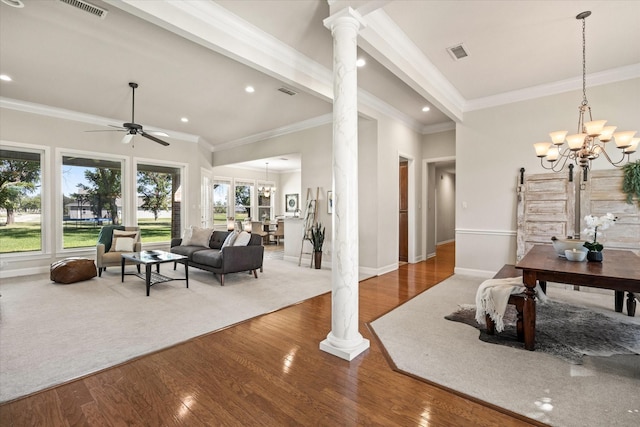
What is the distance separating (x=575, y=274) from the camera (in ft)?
7.34

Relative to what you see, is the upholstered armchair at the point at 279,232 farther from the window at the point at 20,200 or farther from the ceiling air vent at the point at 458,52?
the ceiling air vent at the point at 458,52

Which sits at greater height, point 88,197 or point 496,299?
point 88,197

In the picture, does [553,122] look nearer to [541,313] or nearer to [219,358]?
[541,313]

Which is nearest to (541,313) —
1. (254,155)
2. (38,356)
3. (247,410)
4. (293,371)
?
(293,371)

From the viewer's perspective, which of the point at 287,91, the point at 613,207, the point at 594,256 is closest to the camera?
the point at 594,256

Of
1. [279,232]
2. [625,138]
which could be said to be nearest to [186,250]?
[279,232]

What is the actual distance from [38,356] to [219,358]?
148cm

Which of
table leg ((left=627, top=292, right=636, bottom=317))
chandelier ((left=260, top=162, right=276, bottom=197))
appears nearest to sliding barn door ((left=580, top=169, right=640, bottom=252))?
table leg ((left=627, top=292, right=636, bottom=317))

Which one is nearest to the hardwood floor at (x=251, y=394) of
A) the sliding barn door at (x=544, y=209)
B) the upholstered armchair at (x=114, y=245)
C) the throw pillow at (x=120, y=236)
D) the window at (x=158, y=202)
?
the sliding barn door at (x=544, y=209)

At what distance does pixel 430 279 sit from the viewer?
16.5 feet

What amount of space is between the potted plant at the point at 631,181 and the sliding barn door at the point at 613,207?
1.9 inches

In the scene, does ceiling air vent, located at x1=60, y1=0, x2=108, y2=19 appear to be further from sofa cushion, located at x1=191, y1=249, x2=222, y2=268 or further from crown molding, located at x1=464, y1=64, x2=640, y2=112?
crown molding, located at x1=464, y1=64, x2=640, y2=112

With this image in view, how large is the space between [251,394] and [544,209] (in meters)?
4.78

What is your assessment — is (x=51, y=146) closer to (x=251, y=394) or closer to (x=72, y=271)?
(x=72, y=271)
